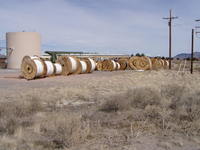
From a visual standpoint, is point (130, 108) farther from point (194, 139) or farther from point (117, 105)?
point (194, 139)

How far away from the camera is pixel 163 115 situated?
8.40 m

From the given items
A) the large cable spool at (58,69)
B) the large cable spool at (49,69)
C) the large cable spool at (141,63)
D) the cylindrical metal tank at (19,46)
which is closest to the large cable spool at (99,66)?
the large cable spool at (141,63)

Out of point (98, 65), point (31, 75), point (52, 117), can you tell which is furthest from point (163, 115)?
point (98, 65)

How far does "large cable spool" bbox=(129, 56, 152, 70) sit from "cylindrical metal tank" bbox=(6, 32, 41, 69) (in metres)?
16.6

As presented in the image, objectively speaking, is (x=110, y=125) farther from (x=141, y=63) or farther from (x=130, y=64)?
(x=130, y=64)

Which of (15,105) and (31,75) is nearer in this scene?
(15,105)

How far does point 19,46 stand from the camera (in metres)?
48.3

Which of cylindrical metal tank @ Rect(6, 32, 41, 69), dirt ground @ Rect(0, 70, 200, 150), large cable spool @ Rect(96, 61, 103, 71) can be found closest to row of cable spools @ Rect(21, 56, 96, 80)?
large cable spool @ Rect(96, 61, 103, 71)

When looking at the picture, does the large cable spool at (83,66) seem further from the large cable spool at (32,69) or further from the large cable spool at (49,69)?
the large cable spool at (32,69)

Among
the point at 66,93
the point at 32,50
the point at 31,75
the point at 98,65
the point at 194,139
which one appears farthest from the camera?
the point at 32,50

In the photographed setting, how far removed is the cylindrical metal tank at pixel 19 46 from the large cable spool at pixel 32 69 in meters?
23.3

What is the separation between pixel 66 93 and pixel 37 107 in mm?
4465

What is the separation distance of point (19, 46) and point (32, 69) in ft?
81.1

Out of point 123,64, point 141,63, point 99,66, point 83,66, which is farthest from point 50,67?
point 123,64
